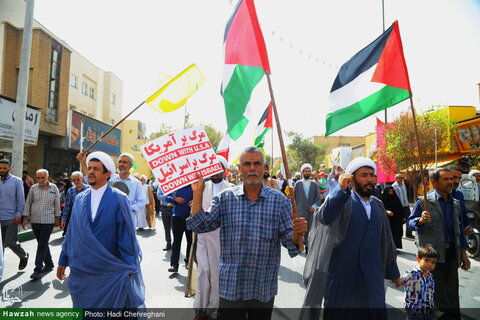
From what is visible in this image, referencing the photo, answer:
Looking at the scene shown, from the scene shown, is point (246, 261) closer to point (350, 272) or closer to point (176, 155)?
point (350, 272)

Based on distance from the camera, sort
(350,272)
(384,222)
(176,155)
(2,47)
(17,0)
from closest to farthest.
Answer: (350,272)
(384,222)
(176,155)
(2,47)
(17,0)

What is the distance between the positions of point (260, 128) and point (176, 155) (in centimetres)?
257

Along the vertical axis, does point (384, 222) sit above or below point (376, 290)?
above

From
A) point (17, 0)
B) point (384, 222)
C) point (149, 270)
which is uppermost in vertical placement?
point (17, 0)

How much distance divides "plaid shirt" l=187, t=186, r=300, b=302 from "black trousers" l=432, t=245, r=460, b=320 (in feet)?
8.44

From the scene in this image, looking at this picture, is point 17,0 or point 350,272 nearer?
point 350,272

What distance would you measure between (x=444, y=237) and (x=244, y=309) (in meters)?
2.93

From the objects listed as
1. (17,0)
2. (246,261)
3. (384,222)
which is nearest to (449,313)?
(384,222)

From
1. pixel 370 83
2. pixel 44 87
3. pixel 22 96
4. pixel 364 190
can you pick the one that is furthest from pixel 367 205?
pixel 44 87

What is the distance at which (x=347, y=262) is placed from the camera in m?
2.96

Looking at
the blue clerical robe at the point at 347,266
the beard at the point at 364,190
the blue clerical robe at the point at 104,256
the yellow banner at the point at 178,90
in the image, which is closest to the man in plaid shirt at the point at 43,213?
the yellow banner at the point at 178,90

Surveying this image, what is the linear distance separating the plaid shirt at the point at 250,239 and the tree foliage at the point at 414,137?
66.4 feet

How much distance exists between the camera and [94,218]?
3.07 metres

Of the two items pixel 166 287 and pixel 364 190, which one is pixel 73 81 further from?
pixel 364 190
